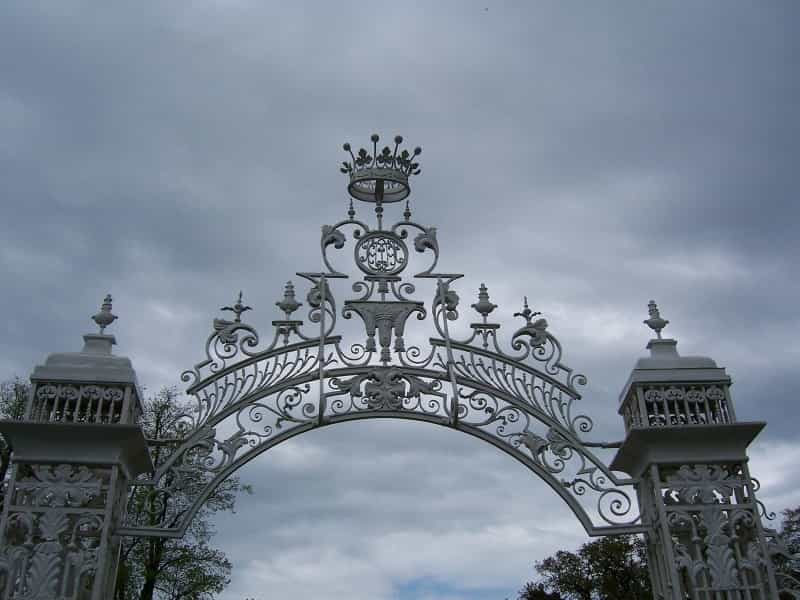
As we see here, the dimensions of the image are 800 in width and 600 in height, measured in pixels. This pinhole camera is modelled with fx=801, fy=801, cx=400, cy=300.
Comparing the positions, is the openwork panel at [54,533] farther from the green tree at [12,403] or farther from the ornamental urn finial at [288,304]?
the green tree at [12,403]

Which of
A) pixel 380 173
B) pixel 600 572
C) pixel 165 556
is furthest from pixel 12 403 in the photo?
pixel 600 572

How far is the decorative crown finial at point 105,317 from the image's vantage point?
6824 millimetres

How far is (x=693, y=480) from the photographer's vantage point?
20.7 ft

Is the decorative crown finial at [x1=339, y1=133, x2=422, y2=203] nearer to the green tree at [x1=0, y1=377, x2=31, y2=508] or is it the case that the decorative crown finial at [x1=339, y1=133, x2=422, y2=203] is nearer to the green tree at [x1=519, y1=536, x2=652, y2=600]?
the green tree at [x1=0, y1=377, x2=31, y2=508]

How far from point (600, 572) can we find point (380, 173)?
66.4 ft

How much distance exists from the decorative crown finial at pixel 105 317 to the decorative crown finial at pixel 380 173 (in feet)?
7.88

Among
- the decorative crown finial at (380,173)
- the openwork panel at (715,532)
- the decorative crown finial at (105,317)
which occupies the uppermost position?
the decorative crown finial at (380,173)

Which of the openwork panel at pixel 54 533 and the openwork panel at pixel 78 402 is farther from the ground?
the openwork panel at pixel 78 402

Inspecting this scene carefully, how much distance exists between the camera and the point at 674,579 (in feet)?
19.4

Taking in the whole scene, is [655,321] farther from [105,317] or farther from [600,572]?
[600,572]

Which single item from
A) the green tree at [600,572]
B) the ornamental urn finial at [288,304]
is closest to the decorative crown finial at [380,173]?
the ornamental urn finial at [288,304]

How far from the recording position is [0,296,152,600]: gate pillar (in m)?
5.77

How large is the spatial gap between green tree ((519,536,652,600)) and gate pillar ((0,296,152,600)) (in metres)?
17.7

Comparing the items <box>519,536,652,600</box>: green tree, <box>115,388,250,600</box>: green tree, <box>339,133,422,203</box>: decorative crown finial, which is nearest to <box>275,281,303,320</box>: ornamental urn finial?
<box>339,133,422,203</box>: decorative crown finial
